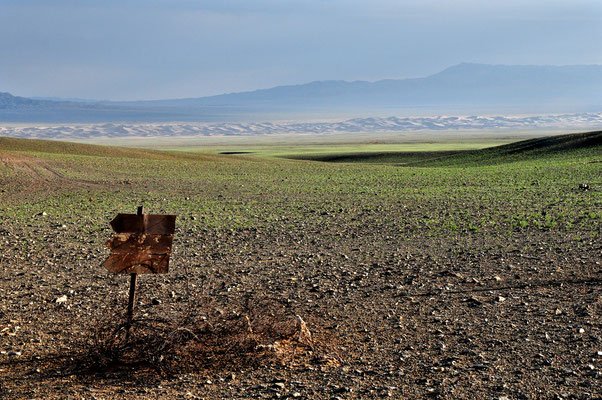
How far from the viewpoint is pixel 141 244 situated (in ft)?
24.8

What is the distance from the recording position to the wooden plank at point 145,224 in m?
7.45

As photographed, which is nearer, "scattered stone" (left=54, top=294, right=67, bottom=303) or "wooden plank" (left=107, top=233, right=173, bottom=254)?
"wooden plank" (left=107, top=233, right=173, bottom=254)

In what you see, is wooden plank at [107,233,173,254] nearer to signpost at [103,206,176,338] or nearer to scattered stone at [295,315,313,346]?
signpost at [103,206,176,338]

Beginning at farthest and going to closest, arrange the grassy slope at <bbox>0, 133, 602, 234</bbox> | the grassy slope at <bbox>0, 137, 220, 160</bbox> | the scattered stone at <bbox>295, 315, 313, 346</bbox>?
the grassy slope at <bbox>0, 137, 220, 160</bbox> → the grassy slope at <bbox>0, 133, 602, 234</bbox> → the scattered stone at <bbox>295, 315, 313, 346</bbox>

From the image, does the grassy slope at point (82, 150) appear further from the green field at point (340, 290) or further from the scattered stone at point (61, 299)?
the scattered stone at point (61, 299)

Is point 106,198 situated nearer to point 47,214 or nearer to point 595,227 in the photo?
point 47,214

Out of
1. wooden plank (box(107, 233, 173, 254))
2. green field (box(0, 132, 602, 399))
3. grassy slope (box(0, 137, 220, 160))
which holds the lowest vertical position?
green field (box(0, 132, 602, 399))

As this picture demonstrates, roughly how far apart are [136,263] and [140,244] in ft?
0.68

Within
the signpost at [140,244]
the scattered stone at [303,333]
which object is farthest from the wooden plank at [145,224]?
the scattered stone at [303,333]

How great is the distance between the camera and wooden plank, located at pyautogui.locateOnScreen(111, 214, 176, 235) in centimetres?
745

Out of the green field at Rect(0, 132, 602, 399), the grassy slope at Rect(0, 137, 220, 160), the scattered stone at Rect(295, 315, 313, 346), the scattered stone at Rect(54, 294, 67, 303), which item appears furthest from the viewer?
the grassy slope at Rect(0, 137, 220, 160)

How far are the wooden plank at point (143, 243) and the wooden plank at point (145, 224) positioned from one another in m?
0.06

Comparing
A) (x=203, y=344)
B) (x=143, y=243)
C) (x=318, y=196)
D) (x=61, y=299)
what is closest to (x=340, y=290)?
(x=203, y=344)

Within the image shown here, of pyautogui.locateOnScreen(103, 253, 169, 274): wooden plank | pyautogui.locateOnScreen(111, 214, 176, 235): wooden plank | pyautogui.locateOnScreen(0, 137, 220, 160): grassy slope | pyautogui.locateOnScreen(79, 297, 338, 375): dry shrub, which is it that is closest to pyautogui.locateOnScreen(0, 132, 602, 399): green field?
pyautogui.locateOnScreen(79, 297, 338, 375): dry shrub
